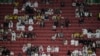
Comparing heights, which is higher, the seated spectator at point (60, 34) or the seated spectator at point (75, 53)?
the seated spectator at point (60, 34)

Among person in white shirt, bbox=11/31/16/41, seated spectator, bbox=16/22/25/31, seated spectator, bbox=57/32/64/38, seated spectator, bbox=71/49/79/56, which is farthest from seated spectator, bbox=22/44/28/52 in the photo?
seated spectator, bbox=71/49/79/56

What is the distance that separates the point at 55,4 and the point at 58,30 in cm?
112

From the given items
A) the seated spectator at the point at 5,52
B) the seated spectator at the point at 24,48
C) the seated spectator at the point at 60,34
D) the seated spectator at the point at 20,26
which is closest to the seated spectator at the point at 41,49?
the seated spectator at the point at 24,48

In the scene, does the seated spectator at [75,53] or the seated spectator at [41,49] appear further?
the seated spectator at [41,49]

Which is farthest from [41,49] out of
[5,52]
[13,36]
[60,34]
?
[5,52]

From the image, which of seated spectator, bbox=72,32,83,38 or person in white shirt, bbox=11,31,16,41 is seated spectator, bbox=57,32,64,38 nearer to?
seated spectator, bbox=72,32,83,38

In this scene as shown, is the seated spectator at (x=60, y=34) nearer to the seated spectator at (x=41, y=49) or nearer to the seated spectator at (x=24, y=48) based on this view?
the seated spectator at (x=41, y=49)

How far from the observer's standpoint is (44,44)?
38.2ft

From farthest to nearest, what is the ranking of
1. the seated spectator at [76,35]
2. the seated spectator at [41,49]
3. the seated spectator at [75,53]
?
1. the seated spectator at [76,35]
2. the seated spectator at [41,49]
3. the seated spectator at [75,53]

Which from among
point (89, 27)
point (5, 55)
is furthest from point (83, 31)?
point (5, 55)

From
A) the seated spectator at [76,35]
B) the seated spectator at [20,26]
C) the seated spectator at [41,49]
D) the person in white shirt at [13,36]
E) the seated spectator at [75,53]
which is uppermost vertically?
the seated spectator at [20,26]

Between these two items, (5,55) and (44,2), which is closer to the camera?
(5,55)

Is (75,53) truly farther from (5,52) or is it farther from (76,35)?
(5,52)

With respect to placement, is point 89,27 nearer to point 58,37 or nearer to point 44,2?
point 58,37
